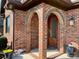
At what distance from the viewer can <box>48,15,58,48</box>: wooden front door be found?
1134cm

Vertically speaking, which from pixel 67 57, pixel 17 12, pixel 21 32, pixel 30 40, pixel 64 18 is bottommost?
pixel 67 57

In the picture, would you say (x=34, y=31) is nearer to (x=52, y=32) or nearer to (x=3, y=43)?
(x=52, y=32)

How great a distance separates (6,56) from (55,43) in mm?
5060

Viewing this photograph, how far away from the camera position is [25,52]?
9.97 m

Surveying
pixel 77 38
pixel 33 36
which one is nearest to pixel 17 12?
pixel 33 36

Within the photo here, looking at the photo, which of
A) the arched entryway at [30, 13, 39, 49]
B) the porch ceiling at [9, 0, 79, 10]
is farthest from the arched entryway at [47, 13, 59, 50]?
the porch ceiling at [9, 0, 79, 10]

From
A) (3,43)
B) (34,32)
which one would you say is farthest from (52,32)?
(3,43)

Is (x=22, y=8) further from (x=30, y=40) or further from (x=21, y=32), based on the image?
(x=30, y=40)

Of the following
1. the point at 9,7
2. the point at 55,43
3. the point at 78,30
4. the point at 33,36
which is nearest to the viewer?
the point at 78,30

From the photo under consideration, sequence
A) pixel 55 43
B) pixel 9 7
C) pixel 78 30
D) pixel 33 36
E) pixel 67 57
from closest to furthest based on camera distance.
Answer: pixel 67 57
pixel 78 30
pixel 9 7
pixel 33 36
pixel 55 43

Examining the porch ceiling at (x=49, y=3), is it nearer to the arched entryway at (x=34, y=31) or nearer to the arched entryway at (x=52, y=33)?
the arched entryway at (x=34, y=31)

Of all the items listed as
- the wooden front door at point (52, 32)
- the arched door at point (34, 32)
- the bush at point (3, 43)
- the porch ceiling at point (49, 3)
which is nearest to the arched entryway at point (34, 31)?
the arched door at point (34, 32)

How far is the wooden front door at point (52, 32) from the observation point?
1134 cm

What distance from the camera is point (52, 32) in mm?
11648
